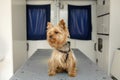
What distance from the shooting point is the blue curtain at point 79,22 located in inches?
172

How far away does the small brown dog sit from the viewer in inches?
57.9

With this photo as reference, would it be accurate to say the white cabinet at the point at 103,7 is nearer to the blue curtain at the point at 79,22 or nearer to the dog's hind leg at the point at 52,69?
the blue curtain at the point at 79,22

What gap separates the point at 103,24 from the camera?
378cm

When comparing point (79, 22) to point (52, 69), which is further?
point (79, 22)

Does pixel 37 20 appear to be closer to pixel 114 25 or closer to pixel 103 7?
pixel 103 7

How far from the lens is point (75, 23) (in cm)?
440

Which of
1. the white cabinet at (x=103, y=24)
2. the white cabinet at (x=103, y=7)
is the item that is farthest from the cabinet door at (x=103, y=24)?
the white cabinet at (x=103, y=7)

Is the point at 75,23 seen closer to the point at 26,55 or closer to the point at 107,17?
the point at 107,17

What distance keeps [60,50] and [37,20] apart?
2929 mm

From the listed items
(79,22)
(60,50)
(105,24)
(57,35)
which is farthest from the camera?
(79,22)

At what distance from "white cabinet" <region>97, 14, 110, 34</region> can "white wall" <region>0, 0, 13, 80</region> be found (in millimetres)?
1868

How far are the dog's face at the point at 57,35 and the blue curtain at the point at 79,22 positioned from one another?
2.88m

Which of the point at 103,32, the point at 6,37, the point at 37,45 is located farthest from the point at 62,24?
the point at 37,45

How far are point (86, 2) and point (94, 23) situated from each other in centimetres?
57
